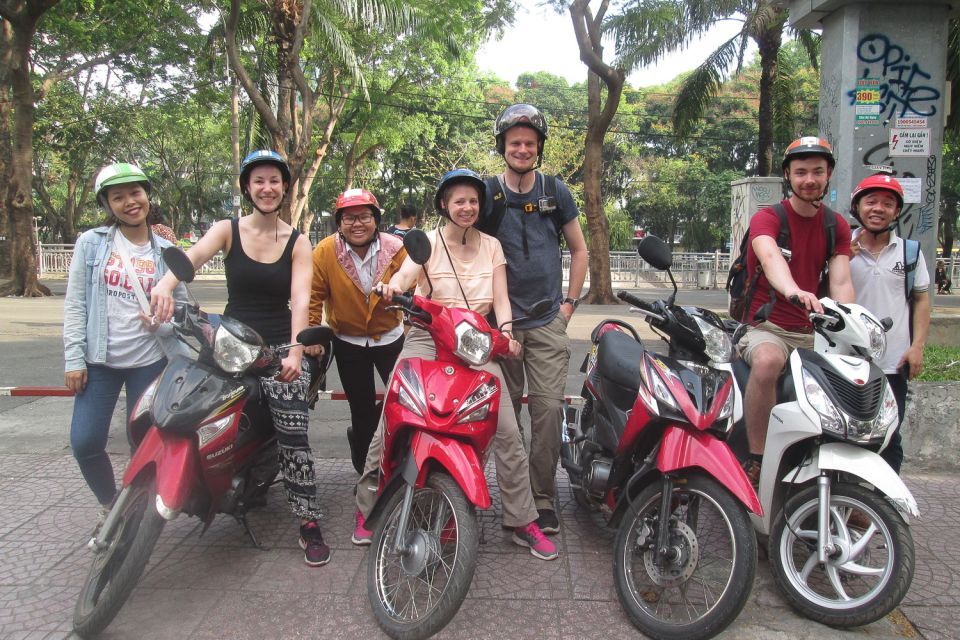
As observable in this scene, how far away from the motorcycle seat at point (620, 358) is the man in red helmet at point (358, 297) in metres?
1.17

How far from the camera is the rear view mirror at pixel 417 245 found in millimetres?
2865

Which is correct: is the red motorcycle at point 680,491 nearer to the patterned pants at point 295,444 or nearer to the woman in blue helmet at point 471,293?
the woman in blue helmet at point 471,293

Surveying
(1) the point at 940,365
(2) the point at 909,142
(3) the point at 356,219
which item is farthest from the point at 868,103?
(3) the point at 356,219

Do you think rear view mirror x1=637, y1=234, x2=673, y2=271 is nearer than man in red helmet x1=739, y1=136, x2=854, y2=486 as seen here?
Yes

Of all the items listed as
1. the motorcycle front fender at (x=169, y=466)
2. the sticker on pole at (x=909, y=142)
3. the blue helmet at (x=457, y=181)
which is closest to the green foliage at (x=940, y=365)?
the sticker on pole at (x=909, y=142)

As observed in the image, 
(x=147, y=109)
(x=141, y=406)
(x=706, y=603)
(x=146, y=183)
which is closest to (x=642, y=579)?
(x=706, y=603)

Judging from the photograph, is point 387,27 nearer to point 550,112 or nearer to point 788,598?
point 788,598

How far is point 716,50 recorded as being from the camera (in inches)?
668

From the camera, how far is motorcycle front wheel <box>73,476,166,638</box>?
248cm

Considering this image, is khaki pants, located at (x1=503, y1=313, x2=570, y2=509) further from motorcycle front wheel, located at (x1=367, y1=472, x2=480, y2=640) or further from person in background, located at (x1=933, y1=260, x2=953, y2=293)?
person in background, located at (x1=933, y1=260, x2=953, y2=293)

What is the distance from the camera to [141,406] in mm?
3006

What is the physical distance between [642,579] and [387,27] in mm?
14125

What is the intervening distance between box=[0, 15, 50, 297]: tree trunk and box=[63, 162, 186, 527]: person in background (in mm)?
15351

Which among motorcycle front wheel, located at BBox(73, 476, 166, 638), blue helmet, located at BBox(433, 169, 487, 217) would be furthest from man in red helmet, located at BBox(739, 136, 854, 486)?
motorcycle front wheel, located at BBox(73, 476, 166, 638)
